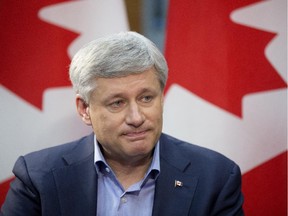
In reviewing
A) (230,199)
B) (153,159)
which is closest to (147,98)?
(153,159)

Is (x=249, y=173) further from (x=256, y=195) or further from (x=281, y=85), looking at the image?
(x=281, y=85)

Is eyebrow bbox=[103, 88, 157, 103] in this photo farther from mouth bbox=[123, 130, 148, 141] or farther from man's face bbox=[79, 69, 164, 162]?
mouth bbox=[123, 130, 148, 141]

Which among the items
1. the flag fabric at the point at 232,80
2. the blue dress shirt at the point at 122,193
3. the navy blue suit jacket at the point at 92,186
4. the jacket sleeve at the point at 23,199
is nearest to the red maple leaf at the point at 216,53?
the flag fabric at the point at 232,80

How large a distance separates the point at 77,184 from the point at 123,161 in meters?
0.20

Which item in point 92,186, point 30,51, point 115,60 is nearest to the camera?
point 115,60

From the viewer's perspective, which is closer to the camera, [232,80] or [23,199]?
[23,199]

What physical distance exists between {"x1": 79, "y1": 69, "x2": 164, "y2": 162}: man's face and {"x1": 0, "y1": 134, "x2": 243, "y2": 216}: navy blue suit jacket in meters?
0.20

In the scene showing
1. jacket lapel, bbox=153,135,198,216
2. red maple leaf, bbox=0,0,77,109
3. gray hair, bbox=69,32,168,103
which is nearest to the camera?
gray hair, bbox=69,32,168,103

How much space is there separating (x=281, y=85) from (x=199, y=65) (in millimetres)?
413

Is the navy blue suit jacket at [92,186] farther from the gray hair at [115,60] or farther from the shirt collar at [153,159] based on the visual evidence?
the gray hair at [115,60]

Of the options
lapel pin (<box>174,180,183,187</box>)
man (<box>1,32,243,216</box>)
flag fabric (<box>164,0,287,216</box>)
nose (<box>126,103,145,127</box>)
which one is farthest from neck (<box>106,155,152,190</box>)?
flag fabric (<box>164,0,287,216</box>)

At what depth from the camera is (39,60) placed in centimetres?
212

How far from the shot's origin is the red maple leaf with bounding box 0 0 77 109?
2.08 m

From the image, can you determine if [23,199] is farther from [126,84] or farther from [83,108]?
[126,84]
